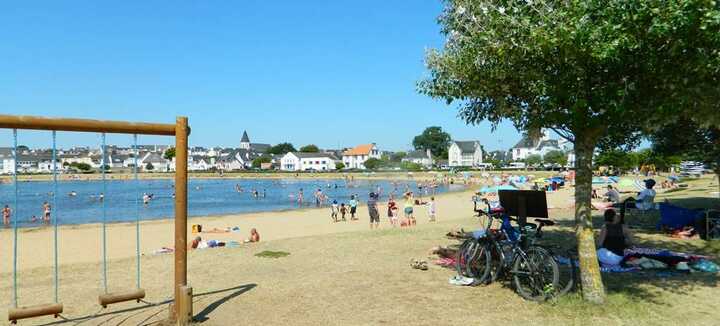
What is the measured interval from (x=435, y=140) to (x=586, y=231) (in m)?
159

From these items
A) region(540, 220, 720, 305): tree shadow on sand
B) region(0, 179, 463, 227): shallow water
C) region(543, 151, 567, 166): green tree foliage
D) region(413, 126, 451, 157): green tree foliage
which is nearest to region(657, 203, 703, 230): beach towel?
region(540, 220, 720, 305): tree shadow on sand

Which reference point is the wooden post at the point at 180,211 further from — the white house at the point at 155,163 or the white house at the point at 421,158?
the white house at the point at 155,163

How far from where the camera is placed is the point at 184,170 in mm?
7160

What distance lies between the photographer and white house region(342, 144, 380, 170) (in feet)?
522

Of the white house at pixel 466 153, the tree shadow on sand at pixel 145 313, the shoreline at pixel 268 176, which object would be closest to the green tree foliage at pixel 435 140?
the white house at pixel 466 153

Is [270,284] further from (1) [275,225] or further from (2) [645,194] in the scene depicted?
(1) [275,225]

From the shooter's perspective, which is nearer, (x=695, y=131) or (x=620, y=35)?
(x=620, y=35)

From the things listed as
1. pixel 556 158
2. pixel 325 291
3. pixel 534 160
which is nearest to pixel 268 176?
pixel 534 160

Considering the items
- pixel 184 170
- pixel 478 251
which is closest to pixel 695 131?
pixel 478 251

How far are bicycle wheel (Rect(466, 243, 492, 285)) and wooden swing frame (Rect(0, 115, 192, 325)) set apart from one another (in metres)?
4.43

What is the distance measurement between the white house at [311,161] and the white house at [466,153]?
35629 mm

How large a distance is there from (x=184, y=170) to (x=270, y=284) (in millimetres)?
2843

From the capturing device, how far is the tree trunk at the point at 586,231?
727 centimetres

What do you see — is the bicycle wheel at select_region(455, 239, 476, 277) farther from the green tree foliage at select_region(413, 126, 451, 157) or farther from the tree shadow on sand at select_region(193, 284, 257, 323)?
the green tree foliage at select_region(413, 126, 451, 157)
